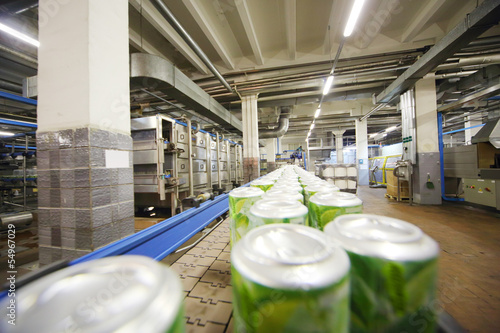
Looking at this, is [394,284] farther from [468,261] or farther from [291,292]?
[468,261]

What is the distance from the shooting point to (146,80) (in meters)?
3.30

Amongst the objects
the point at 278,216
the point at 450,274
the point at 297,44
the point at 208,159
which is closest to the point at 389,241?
the point at 278,216

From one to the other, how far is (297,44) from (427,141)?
4.61 m

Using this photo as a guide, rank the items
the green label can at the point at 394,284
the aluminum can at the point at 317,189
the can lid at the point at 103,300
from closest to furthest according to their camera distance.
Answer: the can lid at the point at 103,300
the green label can at the point at 394,284
the aluminum can at the point at 317,189

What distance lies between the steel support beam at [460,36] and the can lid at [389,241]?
445cm

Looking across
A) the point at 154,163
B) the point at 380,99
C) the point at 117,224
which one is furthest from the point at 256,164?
the point at 117,224

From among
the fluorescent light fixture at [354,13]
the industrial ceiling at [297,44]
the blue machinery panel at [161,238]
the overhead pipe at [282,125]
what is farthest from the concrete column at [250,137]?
the blue machinery panel at [161,238]

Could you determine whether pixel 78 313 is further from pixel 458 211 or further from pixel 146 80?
pixel 458 211

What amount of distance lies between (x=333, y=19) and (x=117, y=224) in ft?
18.1

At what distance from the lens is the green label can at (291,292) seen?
0.32 metres

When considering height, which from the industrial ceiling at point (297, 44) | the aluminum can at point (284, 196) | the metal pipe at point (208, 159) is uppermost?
the industrial ceiling at point (297, 44)

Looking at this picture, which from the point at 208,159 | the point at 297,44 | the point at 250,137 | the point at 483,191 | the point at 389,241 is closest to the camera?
the point at 389,241

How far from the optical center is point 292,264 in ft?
1.21

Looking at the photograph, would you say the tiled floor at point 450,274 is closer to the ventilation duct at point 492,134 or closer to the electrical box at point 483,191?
the electrical box at point 483,191
